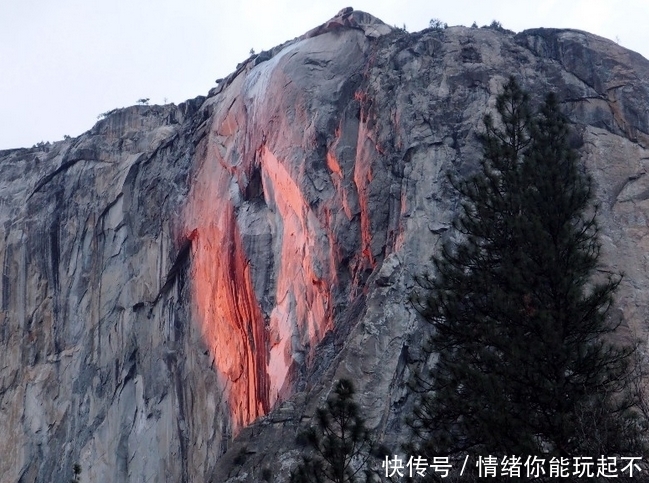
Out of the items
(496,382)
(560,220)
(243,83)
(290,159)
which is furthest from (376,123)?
(496,382)

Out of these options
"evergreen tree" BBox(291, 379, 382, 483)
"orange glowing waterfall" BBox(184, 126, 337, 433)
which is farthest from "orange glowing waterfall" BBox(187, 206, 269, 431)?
"evergreen tree" BBox(291, 379, 382, 483)

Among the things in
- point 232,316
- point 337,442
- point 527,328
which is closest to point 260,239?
point 232,316

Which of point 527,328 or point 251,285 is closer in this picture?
point 527,328

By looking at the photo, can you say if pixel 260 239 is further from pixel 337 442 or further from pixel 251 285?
pixel 337 442

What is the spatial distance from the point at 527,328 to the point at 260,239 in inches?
698

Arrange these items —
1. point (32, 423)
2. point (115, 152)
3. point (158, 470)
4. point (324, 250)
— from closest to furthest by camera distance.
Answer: point (324, 250) → point (158, 470) → point (32, 423) → point (115, 152)

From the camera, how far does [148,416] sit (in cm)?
3950

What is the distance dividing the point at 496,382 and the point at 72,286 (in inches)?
1172

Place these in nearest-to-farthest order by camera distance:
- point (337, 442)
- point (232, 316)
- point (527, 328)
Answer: point (337, 442) → point (527, 328) → point (232, 316)

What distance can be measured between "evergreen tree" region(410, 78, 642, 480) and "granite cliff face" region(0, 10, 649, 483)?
5.69m

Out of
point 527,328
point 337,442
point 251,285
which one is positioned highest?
point 251,285

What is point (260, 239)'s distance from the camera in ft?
118

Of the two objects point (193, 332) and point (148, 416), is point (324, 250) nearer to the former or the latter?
point (193, 332)

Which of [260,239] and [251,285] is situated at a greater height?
[260,239]
